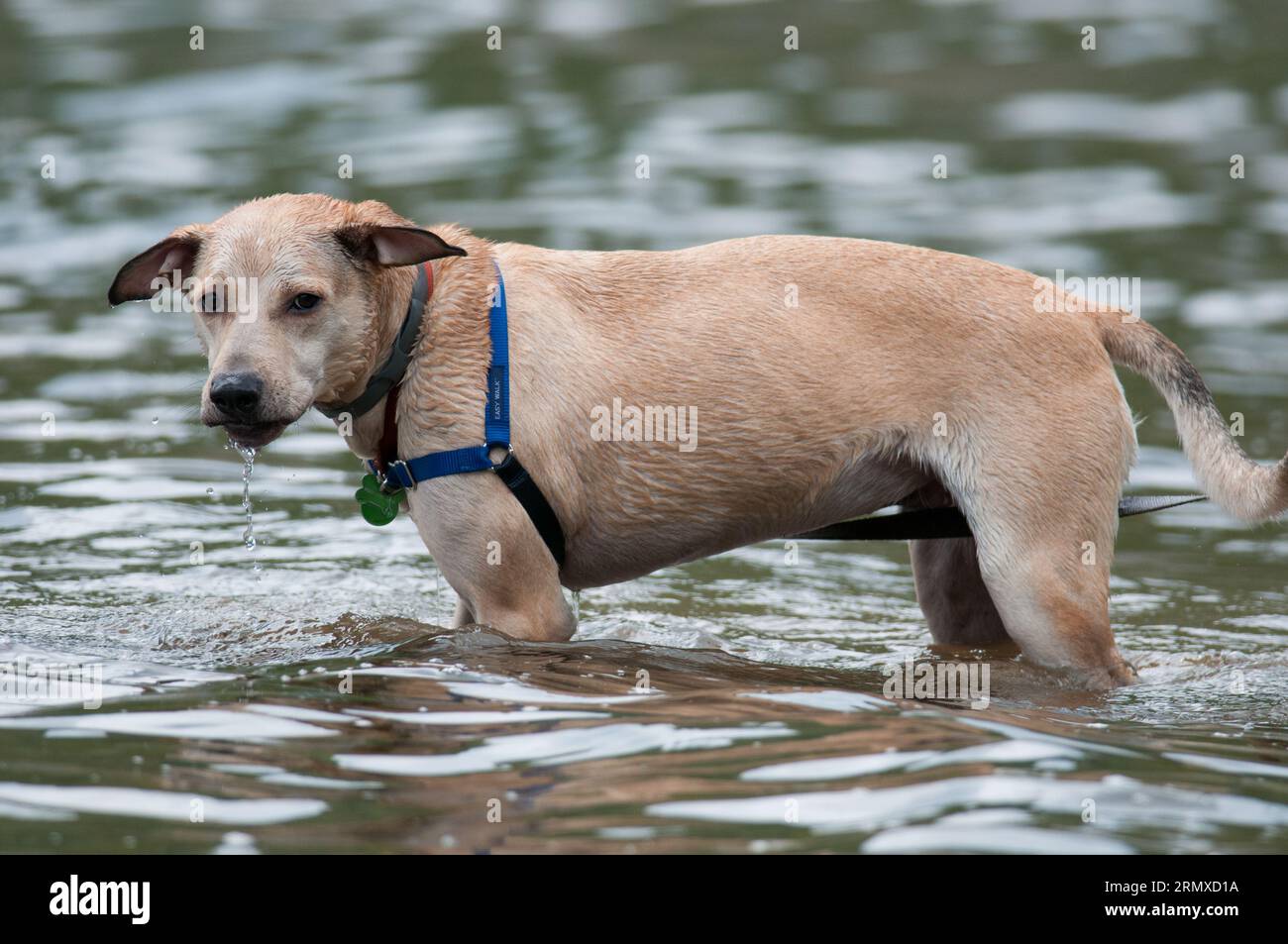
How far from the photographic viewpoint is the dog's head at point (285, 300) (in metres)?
5.80

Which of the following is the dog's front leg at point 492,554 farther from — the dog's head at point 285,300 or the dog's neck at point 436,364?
the dog's head at point 285,300

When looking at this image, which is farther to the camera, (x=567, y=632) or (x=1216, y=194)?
(x=1216, y=194)

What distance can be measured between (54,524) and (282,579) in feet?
5.22

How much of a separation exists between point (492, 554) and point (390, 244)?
1.20 metres

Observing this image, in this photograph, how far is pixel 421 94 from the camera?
A: 19.7 meters

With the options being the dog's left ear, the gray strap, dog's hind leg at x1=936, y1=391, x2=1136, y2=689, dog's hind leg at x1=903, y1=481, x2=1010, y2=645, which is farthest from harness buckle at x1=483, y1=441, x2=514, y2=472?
dog's hind leg at x1=903, y1=481, x2=1010, y2=645

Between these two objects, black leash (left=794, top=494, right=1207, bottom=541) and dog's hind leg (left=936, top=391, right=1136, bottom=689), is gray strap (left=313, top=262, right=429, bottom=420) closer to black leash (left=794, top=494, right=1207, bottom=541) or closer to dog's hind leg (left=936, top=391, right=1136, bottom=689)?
black leash (left=794, top=494, right=1207, bottom=541)

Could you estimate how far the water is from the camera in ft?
15.9

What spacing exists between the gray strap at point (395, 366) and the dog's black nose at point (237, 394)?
44 centimetres

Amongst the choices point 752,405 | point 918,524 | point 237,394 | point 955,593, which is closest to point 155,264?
point 237,394

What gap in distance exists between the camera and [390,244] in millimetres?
6000
